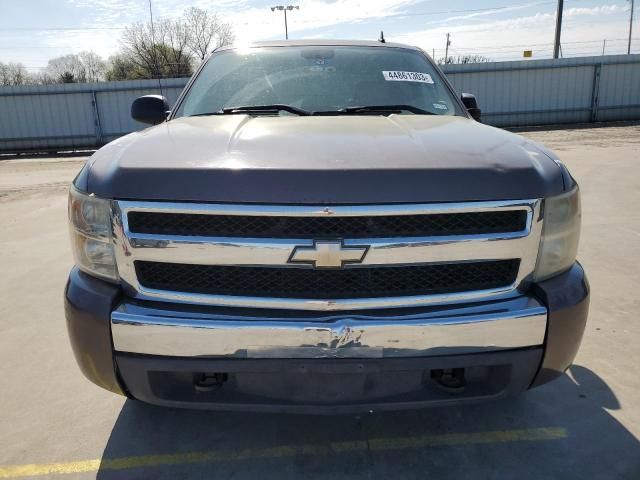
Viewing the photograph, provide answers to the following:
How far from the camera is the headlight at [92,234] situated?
1.90 meters

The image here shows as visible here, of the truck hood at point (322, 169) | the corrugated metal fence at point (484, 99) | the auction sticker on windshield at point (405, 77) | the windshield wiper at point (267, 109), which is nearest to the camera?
the truck hood at point (322, 169)

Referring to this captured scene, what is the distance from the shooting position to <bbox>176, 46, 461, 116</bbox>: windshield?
309 centimetres

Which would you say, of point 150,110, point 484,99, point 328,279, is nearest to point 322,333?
point 328,279

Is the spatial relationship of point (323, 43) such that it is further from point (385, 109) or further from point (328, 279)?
point (328, 279)

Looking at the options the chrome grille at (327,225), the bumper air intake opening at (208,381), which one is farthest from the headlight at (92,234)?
the bumper air intake opening at (208,381)

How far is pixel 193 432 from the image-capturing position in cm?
249

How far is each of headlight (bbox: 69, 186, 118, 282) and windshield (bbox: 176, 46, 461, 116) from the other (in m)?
1.25

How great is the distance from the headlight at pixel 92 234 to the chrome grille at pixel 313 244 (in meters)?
0.05

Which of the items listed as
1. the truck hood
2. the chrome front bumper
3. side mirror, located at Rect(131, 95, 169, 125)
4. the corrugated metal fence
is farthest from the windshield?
the corrugated metal fence

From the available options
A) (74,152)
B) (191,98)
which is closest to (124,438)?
(191,98)

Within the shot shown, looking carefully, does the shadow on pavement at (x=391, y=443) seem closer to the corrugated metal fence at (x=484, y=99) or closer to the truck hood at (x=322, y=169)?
the truck hood at (x=322, y=169)

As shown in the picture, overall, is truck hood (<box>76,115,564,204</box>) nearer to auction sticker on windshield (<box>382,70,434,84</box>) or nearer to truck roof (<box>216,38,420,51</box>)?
auction sticker on windshield (<box>382,70,434,84</box>)

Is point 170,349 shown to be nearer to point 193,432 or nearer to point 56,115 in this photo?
point 193,432

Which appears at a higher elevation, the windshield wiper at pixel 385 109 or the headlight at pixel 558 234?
the windshield wiper at pixel 385 109
